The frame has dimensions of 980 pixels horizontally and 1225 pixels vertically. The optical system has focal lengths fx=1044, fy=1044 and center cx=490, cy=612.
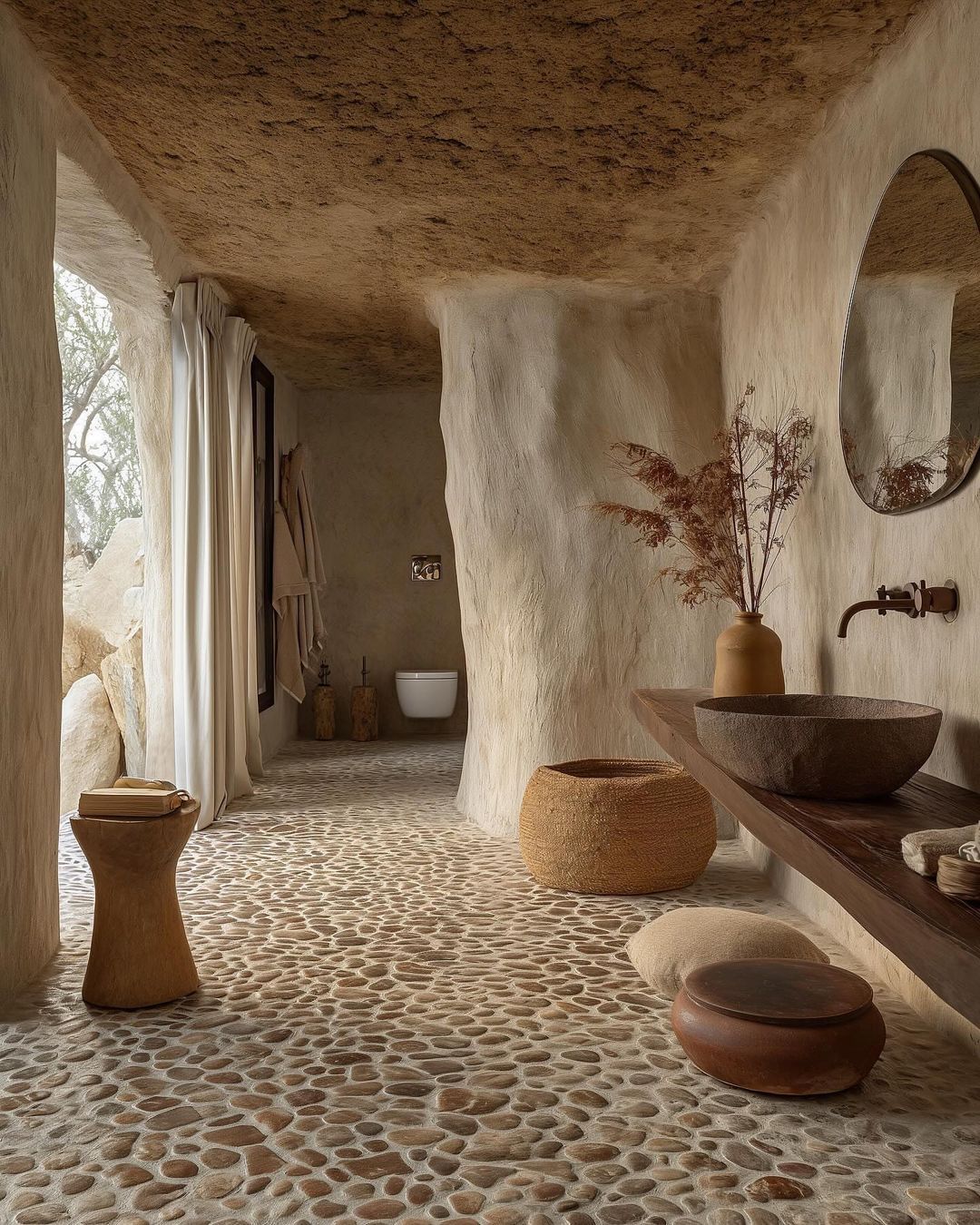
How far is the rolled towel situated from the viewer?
1.36 m

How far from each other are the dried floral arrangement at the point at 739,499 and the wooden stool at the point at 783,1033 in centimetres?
129

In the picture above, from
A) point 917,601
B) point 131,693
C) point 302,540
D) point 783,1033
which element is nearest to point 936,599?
point 917,601

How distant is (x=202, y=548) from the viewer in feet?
14.0

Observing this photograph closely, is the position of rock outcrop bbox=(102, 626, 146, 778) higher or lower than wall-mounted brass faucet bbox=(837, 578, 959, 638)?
lower

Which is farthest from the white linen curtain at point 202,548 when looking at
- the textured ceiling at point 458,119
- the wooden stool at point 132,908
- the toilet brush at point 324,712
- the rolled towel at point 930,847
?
the rolled towel at point 930,847

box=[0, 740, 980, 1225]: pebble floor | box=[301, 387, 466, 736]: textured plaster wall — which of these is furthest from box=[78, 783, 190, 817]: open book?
box=[301, 387, 466, 736]: textured plaster wall

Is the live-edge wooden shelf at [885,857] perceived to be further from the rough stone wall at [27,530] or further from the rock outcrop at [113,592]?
the rock outcrop at [113,592]

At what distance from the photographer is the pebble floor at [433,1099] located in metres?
1.63

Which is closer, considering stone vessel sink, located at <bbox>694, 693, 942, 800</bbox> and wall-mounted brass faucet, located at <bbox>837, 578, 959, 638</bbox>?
stone vessel sink, located at <bbox>694, 693, 942, 800</bbox>

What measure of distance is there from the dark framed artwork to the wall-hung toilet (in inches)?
37.3

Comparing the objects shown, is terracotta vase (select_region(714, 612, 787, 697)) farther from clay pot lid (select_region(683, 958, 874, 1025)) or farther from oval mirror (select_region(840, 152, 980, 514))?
clay pot lid (select_region(683, 958, 874, 1025))

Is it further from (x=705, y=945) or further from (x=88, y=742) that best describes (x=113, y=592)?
(x=705, y=945)

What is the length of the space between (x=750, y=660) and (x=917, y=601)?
757mm

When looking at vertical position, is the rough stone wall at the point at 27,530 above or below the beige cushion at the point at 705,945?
above
